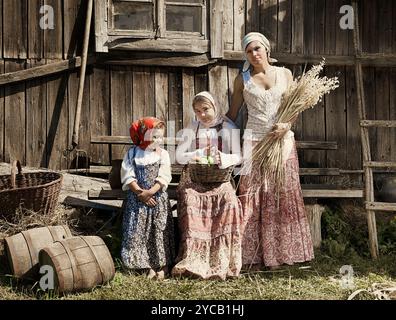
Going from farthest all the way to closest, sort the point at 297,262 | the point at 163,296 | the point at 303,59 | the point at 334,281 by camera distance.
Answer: the point at 303,59, the point at 297,262, the point at 334,281, the point at 163,296

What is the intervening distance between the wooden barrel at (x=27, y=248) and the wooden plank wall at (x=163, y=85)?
1.58m

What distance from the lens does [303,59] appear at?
634cm

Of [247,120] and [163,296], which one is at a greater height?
[247,120]

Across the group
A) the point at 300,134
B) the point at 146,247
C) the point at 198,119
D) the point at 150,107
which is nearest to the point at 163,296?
the point at 146,247

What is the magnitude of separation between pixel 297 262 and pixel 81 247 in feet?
6.11

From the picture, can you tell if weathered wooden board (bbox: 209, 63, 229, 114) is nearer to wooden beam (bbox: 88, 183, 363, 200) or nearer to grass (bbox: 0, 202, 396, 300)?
wooden beam (bbox: 88, 183, 363, 200)

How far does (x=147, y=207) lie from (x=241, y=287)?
99 centimetres

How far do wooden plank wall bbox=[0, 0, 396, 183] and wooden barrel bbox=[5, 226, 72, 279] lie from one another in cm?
158

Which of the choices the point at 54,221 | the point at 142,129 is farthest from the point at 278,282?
→ the point at 54,221

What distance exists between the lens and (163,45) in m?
6.04

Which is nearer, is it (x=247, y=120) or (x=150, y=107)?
(x=247, y=120)

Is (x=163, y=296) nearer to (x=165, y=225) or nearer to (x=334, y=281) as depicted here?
(x=165, y=225)

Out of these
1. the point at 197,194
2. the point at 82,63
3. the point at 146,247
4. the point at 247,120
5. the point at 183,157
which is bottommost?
the point at 146,247

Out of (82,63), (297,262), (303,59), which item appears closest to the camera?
(297,262)
